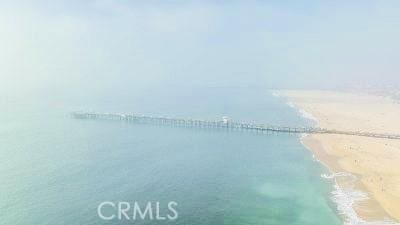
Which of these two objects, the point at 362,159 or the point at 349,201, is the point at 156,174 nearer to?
the point at 349,201

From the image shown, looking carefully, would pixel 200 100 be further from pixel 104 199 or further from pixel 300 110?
pixel 104 199

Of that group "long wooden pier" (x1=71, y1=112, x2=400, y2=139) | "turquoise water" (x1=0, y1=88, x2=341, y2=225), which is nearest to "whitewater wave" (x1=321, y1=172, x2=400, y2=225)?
"turquoise water" (x1=0, y1=88, x2=341, y2=225)

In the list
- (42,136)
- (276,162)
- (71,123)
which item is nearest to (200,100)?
(71,123)

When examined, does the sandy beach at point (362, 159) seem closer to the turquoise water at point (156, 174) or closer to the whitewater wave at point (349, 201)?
the whitewater wave at point (349, 201)

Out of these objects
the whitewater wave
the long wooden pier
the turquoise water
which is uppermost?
the long wooden pier

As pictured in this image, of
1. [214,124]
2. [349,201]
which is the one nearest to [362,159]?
[349,201]

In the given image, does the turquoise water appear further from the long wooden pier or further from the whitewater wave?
the long wooden pier

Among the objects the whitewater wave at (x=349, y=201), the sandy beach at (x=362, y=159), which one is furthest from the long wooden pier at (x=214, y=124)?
the whitewater wave at (x=349, y=201)
